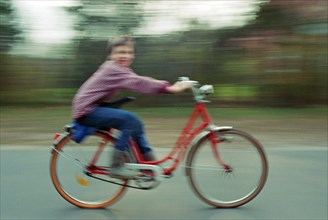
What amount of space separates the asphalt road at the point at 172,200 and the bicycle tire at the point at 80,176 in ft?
0.31

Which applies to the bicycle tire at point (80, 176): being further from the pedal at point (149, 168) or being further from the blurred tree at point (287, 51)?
the blurred tree at point (287, 51)

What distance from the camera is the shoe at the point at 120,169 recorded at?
3.93 meters

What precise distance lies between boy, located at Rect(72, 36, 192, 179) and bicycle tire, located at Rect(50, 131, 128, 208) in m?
0.16

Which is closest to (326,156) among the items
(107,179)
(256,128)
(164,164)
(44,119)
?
(256,128)

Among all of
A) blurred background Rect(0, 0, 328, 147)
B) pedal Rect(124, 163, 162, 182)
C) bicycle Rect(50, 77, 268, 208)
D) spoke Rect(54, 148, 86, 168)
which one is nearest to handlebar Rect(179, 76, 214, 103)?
bicycle Rect(50, 77, 268, 208)

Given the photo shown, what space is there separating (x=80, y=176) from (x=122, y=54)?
3.87 ft

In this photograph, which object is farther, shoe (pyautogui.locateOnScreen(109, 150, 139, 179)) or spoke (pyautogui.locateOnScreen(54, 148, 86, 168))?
spoke (pyautogui.locateOnScreen(54, 148, 86, 168))

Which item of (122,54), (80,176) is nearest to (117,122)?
(122,54)

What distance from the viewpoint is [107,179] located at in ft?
13.5

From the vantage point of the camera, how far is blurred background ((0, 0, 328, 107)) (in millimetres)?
9375

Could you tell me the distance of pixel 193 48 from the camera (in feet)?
31.7

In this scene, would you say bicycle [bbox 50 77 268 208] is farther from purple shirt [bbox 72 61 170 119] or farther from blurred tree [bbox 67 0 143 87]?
blurred tree [bbox 67 0 143 87]

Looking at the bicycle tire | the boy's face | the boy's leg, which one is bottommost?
the bicycle tire

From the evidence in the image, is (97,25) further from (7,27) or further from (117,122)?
(117,122)
